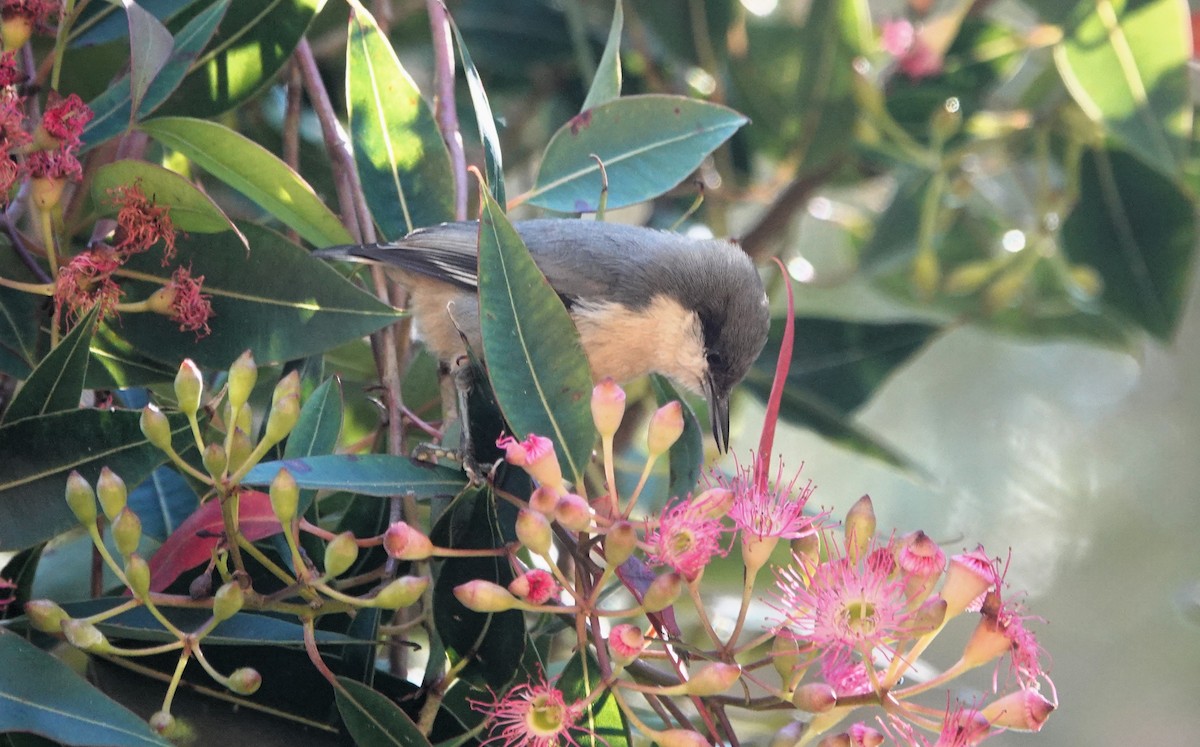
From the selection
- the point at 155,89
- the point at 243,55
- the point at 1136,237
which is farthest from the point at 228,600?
the point at 1136,237

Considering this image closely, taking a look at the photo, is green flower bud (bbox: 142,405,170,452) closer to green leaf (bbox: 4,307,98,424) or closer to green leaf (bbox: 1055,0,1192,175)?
green leaf (bbox: 4,307,98,424)

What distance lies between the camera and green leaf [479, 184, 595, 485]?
141 cm

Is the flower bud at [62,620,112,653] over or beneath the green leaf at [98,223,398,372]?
beneath

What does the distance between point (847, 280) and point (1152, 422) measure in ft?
9.02

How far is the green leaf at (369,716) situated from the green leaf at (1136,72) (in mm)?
2102

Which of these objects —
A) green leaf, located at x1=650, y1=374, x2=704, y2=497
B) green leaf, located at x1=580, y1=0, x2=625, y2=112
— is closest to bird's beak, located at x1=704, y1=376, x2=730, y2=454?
green leaf, located at x1=650, y1=374, x2=704, y2=497

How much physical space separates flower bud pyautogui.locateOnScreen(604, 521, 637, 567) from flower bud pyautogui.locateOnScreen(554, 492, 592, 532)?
30 mm

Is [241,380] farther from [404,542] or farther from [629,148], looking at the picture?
[629,148]

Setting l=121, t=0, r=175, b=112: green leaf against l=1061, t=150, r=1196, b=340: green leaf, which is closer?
l=121, t=0, r=175, b=112: green leaf

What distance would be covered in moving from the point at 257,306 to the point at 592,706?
0.75 m

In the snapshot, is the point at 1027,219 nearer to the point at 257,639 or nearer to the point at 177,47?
the point at 177,47

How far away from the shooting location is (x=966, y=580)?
121cm

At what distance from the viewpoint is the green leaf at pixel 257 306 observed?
1.62 m

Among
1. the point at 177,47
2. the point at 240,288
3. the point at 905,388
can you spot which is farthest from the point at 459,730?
the point at 905,388
